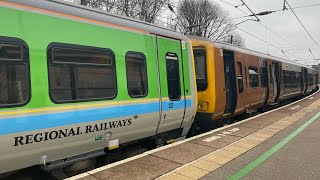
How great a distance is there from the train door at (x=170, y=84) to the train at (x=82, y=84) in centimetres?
2

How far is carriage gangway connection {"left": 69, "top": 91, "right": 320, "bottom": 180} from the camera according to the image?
5.12 m

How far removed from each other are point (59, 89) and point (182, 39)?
13.0 ft

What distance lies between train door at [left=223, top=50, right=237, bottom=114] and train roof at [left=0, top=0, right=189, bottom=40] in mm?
4349

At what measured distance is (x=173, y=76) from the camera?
7211 mm

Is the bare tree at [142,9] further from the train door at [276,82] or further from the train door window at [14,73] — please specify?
the train door window at [14,73]

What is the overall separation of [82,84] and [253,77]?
9448 millimetres

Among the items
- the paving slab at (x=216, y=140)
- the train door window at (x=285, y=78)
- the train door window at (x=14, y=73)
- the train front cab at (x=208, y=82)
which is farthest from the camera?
the train door window at (x=285, y=78)

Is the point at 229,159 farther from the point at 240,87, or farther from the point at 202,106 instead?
the point at 240,87

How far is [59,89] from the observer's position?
15.3ft

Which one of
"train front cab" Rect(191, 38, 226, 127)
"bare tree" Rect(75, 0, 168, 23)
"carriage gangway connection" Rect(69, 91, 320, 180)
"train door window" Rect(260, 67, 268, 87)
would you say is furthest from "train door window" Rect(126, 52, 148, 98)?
"bare tree" Rect(75, 0, 168, 23)

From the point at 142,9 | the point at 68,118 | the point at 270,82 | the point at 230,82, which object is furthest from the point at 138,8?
the point at 68,118

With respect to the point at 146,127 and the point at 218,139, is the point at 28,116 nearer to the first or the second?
the point at 146,127

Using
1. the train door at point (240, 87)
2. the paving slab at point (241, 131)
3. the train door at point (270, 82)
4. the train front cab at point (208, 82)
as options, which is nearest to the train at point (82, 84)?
the paving slab at point (241, 131)

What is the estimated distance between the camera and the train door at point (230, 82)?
10.8 m
